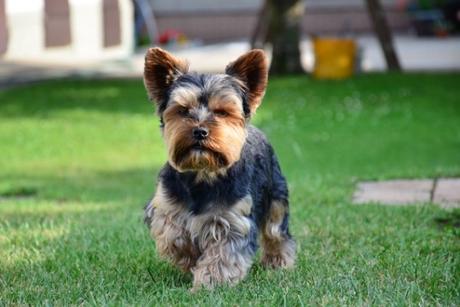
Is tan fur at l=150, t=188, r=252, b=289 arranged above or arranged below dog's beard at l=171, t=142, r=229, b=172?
below

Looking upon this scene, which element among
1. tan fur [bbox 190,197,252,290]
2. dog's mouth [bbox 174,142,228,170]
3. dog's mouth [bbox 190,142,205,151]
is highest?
dog's mouth [bbox 190,142,205,151]

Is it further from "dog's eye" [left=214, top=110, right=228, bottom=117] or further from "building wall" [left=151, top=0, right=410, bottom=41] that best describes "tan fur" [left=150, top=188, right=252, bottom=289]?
"building wall" [left=151, top=0, right=410, bottom=41]

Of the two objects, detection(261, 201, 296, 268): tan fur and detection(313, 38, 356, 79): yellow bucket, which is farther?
detection(313, 38, 356, 79): yellow bucket

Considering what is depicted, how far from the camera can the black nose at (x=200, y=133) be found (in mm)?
5684

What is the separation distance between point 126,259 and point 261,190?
115 cm

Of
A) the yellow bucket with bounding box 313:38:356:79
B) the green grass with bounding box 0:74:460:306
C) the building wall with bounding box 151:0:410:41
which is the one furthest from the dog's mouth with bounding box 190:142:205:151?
the building wall with bounding box 151:0:410:41

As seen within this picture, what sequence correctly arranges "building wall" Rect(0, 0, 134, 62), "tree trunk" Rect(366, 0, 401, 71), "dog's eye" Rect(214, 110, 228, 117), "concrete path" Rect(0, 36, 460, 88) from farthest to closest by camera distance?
"building wall" Rect(0, 0, 134, 62), "concrete path" Rect(0, 36, 460, 88), "tree trunk" Rect(366, 0, 401, 71), "dog's eye" Rect(214, 110, 228, 117)

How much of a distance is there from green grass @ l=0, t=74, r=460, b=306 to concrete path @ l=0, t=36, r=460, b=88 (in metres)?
2.17

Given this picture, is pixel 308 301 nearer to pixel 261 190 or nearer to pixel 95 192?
pixel 261 190

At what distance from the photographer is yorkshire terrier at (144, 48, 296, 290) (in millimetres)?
5746

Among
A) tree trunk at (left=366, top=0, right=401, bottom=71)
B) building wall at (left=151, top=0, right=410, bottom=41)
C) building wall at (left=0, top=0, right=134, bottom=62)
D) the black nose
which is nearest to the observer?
the black nose

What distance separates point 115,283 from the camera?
6.06m

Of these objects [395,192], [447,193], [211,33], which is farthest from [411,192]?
[211,33]

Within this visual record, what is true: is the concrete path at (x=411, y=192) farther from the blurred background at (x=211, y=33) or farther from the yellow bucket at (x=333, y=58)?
the blurred background at (x=211, y=33)
